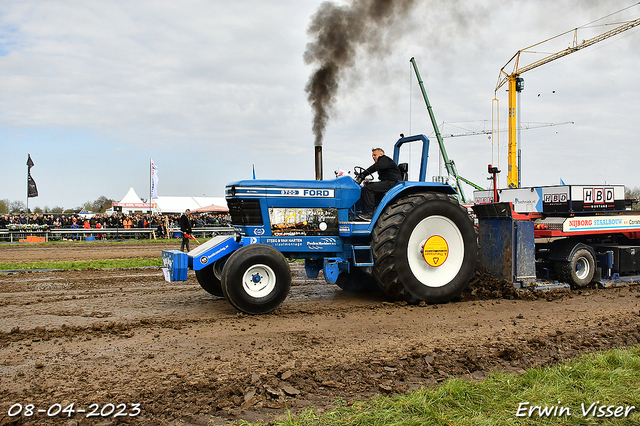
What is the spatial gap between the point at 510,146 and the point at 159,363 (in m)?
37.2

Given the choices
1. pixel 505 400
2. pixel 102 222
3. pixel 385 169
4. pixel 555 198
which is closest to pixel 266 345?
pixel 505 400

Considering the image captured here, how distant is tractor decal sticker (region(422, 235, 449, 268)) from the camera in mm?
7219

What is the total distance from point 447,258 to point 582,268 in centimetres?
317

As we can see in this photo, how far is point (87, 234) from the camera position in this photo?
26141 millimetres

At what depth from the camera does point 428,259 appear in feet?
23.7

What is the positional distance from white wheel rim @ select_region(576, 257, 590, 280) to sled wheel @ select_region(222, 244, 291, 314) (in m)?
5.43

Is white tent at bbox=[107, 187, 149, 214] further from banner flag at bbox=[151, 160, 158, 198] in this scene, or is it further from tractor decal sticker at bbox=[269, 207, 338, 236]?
tractor decal sticker at bbox=[269, 207, 338, 236]

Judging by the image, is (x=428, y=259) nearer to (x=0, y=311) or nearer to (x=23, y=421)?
(x=23, y=421)

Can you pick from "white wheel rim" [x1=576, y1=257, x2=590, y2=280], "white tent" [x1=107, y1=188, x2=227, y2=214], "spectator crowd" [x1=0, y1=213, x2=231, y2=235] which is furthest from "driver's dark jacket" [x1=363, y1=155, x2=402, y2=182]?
"white tent" [x1=107, y1=188, x2=227, y2=214]

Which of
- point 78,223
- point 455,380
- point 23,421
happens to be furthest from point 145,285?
point 78,223

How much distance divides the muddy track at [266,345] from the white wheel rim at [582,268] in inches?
21.7

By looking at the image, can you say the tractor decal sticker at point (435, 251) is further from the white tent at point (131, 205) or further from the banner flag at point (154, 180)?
the white tent at point (131, 205)

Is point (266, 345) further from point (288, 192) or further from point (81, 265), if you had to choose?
point (81, 265)

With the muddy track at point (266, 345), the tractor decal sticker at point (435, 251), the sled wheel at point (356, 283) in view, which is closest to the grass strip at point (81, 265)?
the muddy track at point (266, 345)
